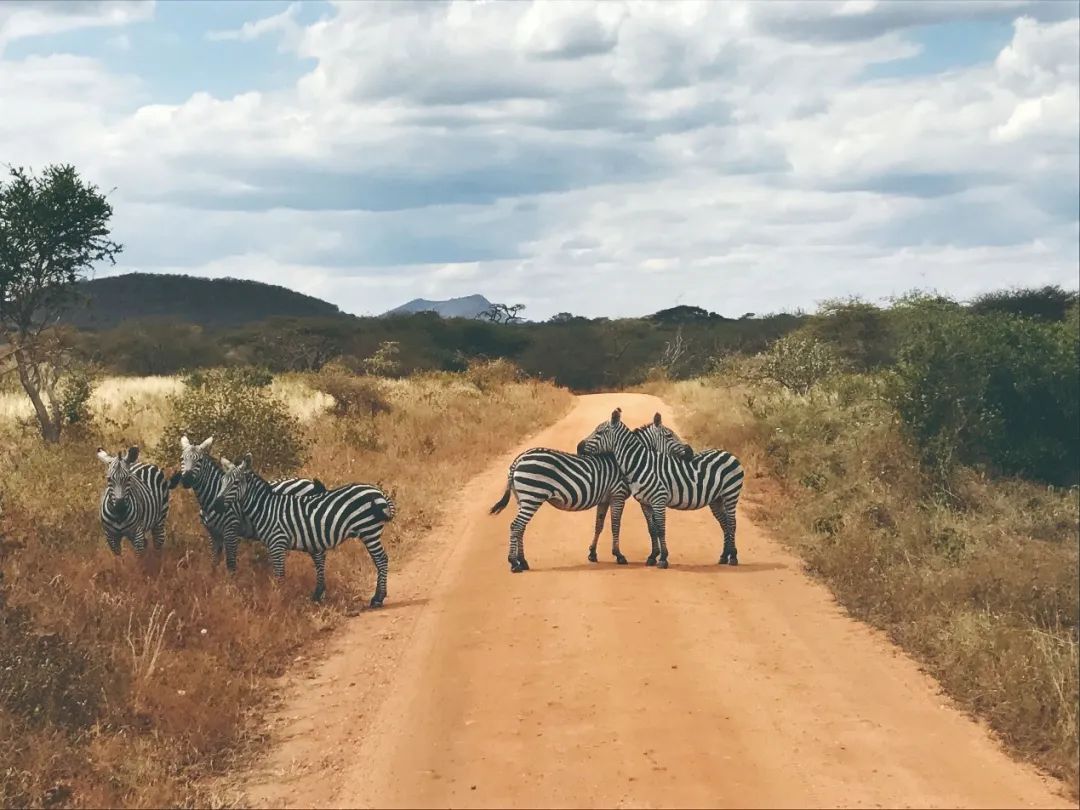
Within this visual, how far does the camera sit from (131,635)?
396 inches

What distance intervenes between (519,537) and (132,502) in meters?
4.28

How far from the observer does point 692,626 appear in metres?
10.9

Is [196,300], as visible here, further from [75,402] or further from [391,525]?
[391,525]

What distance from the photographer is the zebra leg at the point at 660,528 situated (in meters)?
13.5

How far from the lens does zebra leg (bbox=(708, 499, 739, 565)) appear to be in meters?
13.8

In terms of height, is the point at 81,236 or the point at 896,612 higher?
the point at 81,236

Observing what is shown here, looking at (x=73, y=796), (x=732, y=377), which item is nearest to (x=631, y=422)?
(x=732, y=377)

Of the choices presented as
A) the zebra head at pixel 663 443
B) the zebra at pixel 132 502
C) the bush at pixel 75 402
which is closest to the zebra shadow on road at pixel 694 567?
the zebra head at pixel 663 443

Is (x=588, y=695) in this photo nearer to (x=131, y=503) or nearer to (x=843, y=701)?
(x=843, y=701)

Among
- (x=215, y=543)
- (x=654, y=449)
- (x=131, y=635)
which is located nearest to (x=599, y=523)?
(x=654, y=449)

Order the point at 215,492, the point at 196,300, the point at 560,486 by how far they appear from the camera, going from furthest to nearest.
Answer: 1. the point at 196,300
2. the point at 560,486
3. the point at 215,492

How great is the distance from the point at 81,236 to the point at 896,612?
15440 mm

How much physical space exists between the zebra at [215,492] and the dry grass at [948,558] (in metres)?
5.94

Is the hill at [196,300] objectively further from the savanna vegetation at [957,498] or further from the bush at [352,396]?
the savanna vegetation at [957,498]
